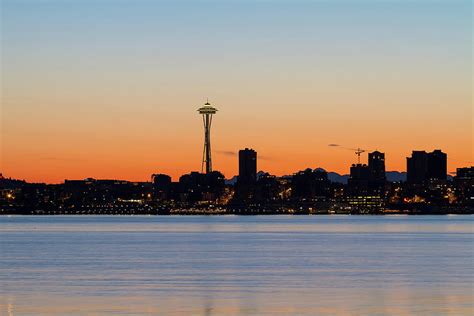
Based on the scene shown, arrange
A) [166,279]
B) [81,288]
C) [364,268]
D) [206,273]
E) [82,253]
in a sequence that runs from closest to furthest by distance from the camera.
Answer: [81,288] → [166,279] → [206,273] → [364,268] → [82,253]

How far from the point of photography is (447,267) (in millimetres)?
81250

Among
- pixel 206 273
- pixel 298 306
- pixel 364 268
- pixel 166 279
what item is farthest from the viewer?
pixel 364 268

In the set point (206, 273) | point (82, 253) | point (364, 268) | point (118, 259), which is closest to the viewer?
point (206, 273)

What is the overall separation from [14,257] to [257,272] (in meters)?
28.1

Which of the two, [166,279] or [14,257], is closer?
[166,279]

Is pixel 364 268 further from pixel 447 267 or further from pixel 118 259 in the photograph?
pixel 118 259

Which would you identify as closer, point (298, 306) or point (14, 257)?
point (298, 306)

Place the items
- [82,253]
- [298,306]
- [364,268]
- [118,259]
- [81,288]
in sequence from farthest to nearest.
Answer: [82,253], [118,259], [364,268], [81,288], [298,306]

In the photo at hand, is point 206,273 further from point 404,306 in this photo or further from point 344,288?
point 404,306

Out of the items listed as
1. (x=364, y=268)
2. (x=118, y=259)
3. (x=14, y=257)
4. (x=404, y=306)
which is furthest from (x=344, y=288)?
(x=14, y=257)

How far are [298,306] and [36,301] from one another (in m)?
12.5

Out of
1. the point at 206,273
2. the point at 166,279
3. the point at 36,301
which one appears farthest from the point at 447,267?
the point at 36,301

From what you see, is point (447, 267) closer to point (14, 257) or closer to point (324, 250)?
point (324, 250)

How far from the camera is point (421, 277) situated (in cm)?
6994
